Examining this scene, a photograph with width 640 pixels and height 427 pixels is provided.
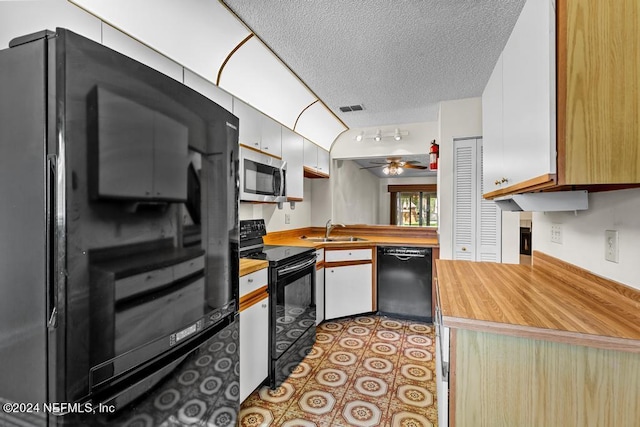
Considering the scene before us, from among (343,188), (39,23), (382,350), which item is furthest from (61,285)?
(343,188)

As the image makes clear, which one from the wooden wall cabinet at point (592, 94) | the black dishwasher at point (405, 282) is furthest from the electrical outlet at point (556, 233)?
the black dishwasher at point (405, 282)

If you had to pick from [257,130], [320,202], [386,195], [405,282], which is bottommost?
[405,282]

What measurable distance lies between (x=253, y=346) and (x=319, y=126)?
8.23 feet

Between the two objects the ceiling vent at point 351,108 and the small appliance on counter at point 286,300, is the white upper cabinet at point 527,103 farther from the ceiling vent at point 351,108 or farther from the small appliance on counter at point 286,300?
the ceiling vent at point 351,108

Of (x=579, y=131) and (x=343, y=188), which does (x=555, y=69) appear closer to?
(x=579, y=131)

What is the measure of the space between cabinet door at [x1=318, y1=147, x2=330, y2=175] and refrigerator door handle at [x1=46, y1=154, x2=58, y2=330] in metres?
3.14

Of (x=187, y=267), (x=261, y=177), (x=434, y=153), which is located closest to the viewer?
(x=187, y=267)

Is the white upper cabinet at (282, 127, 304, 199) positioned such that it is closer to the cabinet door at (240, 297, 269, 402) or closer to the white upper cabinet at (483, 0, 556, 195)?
the cabinet door at (240, 297, 269, 402)

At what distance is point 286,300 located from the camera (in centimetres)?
→ 220

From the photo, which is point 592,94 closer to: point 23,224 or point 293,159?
point 23,224

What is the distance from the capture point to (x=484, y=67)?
2.40 meters

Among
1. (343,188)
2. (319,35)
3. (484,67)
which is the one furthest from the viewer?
(343,188)

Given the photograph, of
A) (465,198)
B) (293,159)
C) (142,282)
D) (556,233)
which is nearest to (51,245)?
(142,282)

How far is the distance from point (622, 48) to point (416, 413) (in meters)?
1.95
